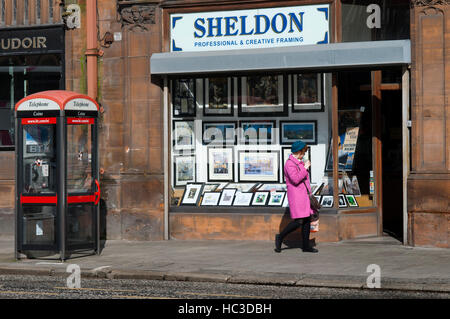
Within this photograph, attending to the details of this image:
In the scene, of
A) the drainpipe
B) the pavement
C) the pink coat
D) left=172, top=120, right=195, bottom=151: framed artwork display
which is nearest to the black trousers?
the pink coat

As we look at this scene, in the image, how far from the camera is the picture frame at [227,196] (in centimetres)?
1544

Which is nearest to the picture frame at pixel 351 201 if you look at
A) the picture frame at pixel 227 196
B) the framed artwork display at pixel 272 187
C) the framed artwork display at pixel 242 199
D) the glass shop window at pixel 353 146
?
the glass shop window at pixel 353 146

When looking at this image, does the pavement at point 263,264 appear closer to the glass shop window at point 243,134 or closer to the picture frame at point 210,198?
the picture frame at point 210,198

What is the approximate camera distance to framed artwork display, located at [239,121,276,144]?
15367 millimetres

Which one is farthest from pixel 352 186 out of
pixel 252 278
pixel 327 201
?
pixel 252 278

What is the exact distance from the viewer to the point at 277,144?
15.3m

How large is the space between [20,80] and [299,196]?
278 inches

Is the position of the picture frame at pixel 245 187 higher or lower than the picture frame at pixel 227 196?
higher

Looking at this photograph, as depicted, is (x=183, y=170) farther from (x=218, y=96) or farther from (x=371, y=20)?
(x=371, y=20)

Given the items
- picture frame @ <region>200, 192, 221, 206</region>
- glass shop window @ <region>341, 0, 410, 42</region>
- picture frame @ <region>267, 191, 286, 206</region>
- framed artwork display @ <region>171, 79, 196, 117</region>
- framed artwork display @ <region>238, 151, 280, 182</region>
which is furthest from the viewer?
framed artwork display @ <region>171, 79, 196, 117</region>

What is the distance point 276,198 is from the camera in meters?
15.2

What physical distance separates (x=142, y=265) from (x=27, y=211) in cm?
240

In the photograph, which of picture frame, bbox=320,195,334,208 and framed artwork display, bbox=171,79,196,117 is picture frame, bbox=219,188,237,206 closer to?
framed artwork display, bbox=171,79,196,117

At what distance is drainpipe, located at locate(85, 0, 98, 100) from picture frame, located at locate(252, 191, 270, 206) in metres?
3.69
